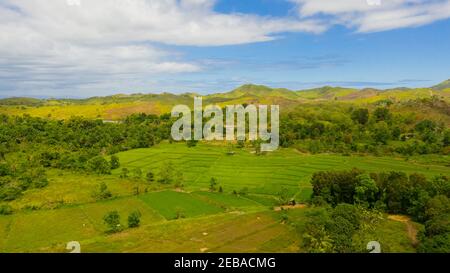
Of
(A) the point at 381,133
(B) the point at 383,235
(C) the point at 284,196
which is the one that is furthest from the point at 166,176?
(A) the point at 381,133

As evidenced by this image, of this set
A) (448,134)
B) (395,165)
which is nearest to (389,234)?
(395,165)

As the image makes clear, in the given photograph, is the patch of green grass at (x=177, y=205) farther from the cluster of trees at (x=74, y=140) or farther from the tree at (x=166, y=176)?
the cluster of trees at (x=74, y=140)

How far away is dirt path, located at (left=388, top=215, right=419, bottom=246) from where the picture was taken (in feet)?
102

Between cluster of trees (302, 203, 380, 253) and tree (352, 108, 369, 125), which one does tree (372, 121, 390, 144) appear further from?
cluster of trees (302, 203, 380, 253)

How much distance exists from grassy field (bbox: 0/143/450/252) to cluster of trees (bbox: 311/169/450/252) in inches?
118

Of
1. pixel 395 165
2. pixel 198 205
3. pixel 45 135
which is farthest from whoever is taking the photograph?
pixel 45 135

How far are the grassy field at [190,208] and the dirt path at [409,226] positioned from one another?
0.54 metres

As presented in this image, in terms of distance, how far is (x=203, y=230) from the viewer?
34.9 metres

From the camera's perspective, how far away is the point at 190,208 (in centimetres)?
4456

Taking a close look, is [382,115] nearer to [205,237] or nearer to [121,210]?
[121,210]

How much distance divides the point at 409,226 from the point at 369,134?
5346cm

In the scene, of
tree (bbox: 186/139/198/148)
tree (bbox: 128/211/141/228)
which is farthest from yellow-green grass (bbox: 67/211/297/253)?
tree (bbox: 186/139/198/148)

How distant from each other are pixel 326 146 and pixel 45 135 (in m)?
61.7
